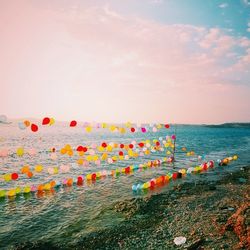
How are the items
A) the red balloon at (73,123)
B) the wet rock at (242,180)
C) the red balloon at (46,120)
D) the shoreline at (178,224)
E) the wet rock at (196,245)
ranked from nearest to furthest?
the wet rock at (196,245)
the shoreline at (178,224)
the red balloon at (46,120)
the red balloon at (73,123)
the wet rock at (242,180)

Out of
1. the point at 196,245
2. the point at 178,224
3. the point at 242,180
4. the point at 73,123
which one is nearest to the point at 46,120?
the point at 73,123

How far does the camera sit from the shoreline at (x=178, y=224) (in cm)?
701

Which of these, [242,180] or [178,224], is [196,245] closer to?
[178,224]

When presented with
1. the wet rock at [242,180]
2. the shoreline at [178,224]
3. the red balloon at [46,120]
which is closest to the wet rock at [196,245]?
the shoreline at [178,224]

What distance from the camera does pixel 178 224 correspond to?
878cm

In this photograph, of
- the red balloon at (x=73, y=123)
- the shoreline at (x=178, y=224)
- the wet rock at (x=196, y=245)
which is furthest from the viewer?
the red balloon at (x=73, y=123)

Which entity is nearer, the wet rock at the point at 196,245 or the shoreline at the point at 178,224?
the wet rock at the point at 196,245

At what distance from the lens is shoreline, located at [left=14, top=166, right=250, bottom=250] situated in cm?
701

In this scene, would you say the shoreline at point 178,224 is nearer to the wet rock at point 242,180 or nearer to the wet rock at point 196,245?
the wet rock at point 196,245

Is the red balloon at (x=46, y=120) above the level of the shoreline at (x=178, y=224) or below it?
above

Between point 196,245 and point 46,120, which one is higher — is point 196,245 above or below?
below

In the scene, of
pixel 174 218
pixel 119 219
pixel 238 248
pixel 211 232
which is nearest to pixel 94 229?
pixel 119 219

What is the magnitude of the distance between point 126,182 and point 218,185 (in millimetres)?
6653

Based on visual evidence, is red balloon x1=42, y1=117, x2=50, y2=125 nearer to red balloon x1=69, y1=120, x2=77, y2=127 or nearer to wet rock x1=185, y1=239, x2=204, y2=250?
red balloon x1=69, y1=120, x2=77, y2=127
